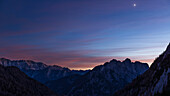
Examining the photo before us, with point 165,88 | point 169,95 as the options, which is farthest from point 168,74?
point 169,95

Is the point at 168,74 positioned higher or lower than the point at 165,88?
higher

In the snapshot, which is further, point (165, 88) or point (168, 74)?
point (168, 74)

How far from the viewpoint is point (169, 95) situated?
134m

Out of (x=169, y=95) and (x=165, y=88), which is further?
(x=165, y=88)

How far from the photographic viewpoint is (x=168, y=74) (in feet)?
548

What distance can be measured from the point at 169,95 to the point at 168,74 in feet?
123

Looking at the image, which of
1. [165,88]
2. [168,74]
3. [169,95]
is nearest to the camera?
[169,95]

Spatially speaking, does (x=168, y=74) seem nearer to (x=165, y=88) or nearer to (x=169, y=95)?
(x=165, y=88)

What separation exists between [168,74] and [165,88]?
17647mm

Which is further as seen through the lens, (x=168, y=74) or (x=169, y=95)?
(x=168, y=74)

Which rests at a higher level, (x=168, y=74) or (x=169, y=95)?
(x=168, y=74)

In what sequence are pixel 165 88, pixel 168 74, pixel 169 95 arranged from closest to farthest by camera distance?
1. pixel 169 95
2. pixel 165 88
3. pixel 168 74

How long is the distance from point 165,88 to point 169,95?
2142 centimetres
